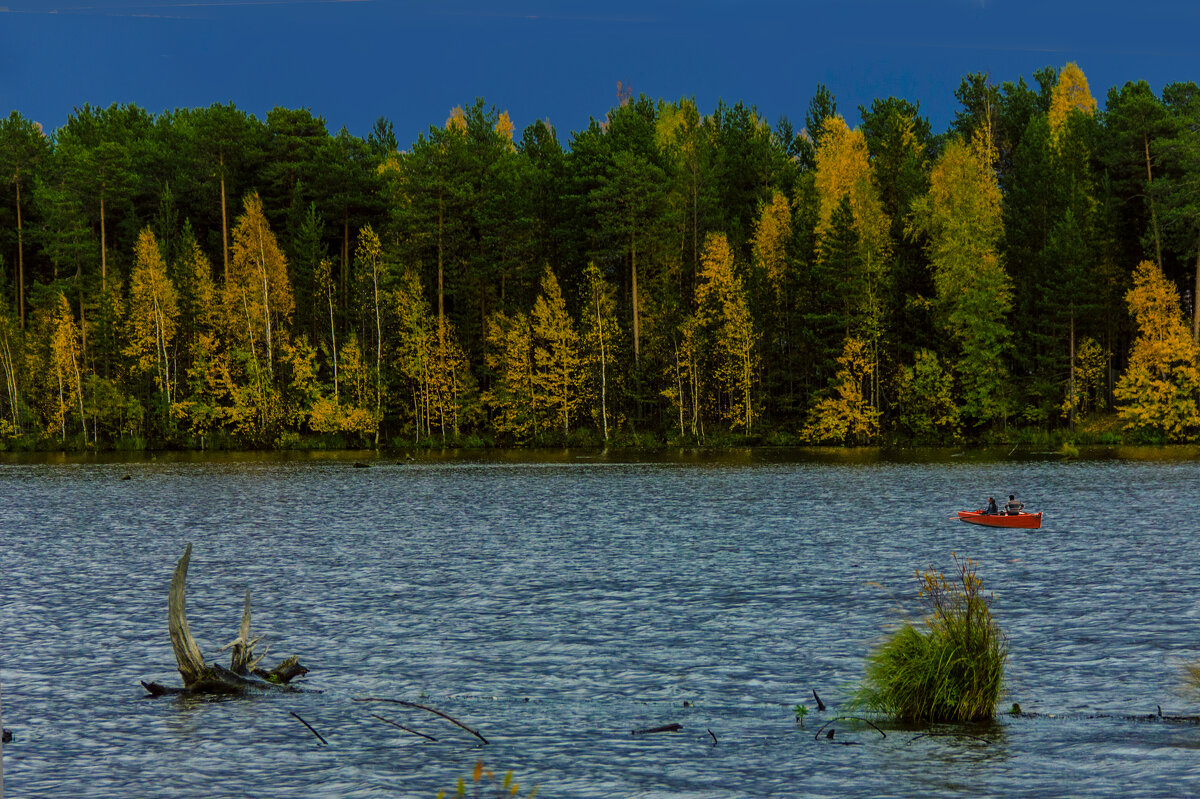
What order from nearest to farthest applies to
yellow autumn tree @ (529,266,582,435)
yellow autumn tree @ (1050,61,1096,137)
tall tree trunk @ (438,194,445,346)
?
1. yellow autumn tree @ (529,266,582,435)
2. tall tree trunk @ (438,194,445,346)
3. yellow autumn tree @ (1050,61,1096,137)

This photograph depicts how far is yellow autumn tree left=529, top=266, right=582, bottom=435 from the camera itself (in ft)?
301

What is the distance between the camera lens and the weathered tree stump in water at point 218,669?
16125mm

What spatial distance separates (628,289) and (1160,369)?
42239 mm

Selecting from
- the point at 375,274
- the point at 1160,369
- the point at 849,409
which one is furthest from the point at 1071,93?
the point at 375,274

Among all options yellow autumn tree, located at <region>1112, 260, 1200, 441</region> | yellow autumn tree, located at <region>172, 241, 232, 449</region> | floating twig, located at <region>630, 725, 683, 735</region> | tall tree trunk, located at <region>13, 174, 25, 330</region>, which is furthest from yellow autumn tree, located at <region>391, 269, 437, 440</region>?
floating twig, located at <region>630, 725, 683, 735</region>

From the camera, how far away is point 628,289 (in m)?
99.8

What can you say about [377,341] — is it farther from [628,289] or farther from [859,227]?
[859,227]

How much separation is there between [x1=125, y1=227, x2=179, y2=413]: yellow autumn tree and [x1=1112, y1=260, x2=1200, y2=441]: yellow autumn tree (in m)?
72.2

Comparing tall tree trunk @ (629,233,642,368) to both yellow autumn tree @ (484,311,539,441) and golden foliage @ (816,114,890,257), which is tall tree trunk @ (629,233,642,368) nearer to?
yellow autumn tree @ (484,311,539,441)

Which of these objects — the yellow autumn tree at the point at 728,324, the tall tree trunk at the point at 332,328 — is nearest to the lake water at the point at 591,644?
the yellow autumn tree at the point at 728,324

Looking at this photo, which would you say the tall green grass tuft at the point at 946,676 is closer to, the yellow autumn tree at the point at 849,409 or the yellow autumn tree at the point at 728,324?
the yellow autumn tree at the point at 849,409

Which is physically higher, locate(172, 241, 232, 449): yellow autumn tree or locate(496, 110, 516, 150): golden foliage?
locate(496, 110, 516, 150): golden foliage

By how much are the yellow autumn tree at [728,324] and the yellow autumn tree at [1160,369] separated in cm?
2577

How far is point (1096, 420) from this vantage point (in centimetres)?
8438
